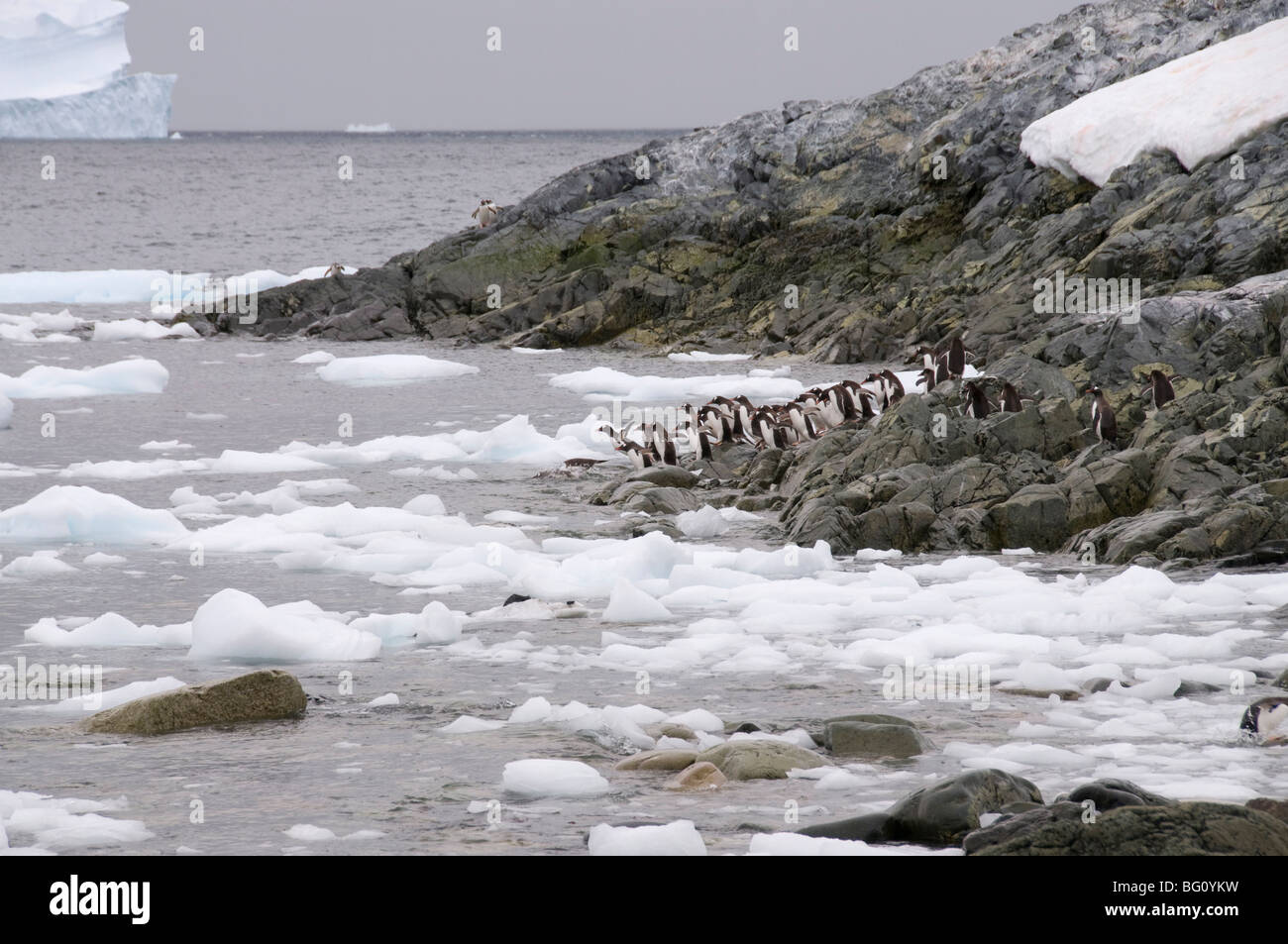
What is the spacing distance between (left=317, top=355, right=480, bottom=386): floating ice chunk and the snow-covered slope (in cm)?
1063

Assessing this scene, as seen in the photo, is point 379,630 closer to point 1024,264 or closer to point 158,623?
point 158,623

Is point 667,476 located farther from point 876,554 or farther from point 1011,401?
point 876,554

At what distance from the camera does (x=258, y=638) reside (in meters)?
7.15

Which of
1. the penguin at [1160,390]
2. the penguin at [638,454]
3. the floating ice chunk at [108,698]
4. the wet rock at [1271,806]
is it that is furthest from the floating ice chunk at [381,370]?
the wet rock at [1271,806]

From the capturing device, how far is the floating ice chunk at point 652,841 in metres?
4.33

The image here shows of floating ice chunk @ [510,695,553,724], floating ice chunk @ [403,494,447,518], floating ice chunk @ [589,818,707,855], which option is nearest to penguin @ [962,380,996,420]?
floating ice chunk @ [403,494,447,518]

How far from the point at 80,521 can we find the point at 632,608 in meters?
4.75

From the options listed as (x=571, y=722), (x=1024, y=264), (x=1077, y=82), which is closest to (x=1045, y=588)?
(x=571, y=722)

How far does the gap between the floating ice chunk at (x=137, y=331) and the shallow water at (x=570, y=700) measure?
53.5ft

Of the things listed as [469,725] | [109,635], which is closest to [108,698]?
[109,635]

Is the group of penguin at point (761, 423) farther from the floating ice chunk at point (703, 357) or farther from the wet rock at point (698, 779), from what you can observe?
the floating ice chunk at point (703, 357)

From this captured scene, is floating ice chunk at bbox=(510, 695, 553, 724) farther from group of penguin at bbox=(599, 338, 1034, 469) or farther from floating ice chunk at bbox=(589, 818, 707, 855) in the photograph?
group of penguin at bbox=(599, 338, 1034, 469)

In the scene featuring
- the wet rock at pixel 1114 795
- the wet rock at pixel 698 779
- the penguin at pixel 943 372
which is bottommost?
the wet rock at pixel 698 779

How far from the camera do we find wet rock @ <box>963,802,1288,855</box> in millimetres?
3840
